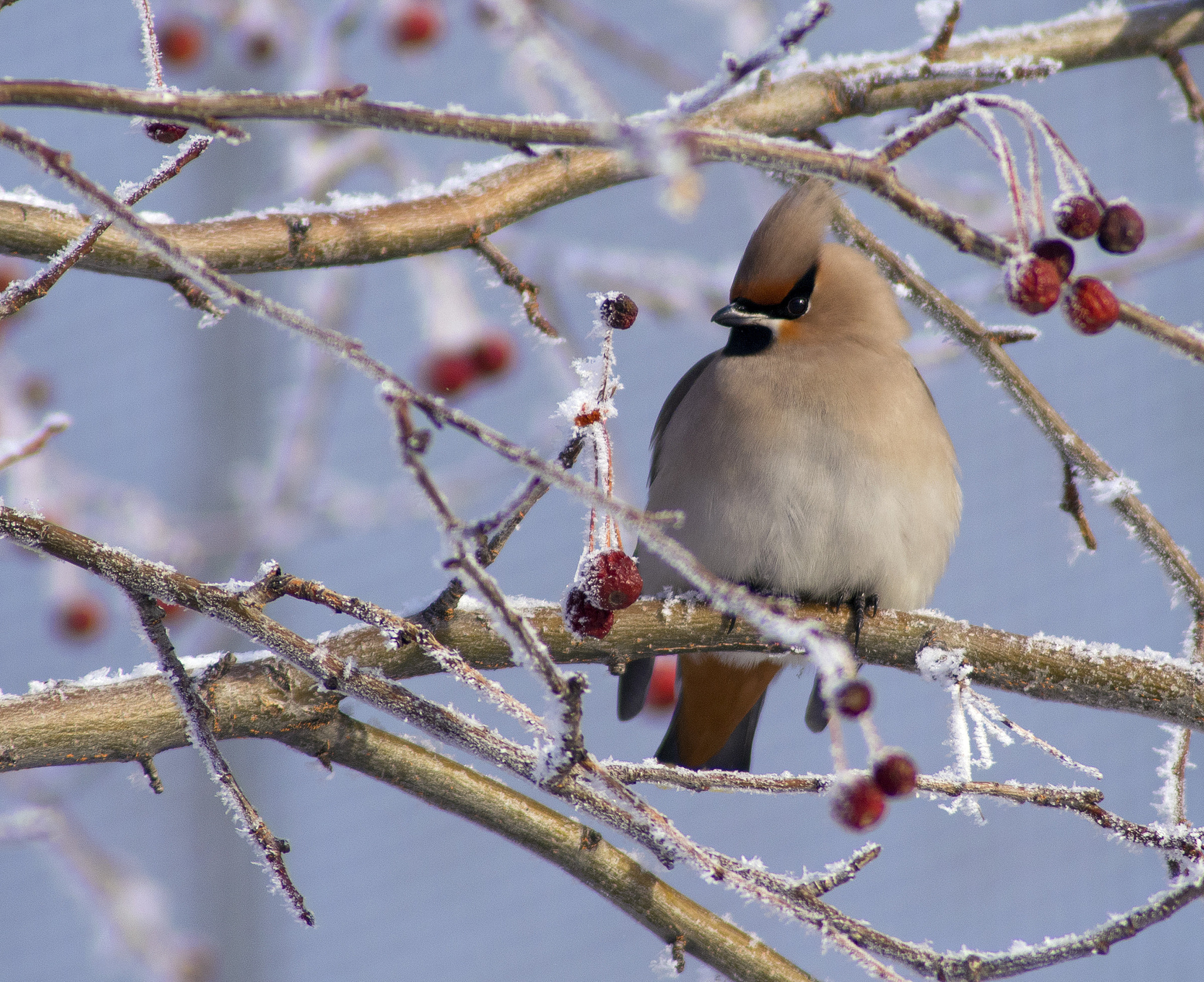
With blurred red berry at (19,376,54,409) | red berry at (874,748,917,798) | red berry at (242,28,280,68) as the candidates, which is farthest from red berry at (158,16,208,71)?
red berry at (874,748,917,798)

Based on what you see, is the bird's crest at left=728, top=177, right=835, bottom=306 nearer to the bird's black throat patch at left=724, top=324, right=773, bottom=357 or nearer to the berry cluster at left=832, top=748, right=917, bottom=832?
the bird's black throat patch at left=724, top=324, right=773, bottom=357

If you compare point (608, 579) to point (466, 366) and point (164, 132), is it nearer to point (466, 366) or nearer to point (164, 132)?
point (164, 132)

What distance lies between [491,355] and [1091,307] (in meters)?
1.74

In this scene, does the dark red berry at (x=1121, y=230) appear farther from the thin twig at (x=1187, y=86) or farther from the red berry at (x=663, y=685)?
the red berry at (x=663, y=685)

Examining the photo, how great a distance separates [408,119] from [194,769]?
14.3 ft

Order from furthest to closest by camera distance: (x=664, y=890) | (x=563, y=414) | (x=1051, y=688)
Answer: (x=1051, y=688), (x=664, y=890), (x=563, y=414)

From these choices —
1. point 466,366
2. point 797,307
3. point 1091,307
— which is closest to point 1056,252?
point 1091,307

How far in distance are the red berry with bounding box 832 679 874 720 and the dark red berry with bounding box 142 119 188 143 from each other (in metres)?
0.79

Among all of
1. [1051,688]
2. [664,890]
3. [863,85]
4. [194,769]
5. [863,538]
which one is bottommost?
[664,890]

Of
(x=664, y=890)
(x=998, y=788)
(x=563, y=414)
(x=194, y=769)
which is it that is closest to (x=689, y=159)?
(x=563, y=414)

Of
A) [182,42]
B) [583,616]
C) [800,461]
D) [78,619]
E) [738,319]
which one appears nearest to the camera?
[583,616]

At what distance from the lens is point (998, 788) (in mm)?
1023

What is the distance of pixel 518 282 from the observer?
1420 mm

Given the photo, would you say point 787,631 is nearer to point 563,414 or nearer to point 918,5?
point 563,414
